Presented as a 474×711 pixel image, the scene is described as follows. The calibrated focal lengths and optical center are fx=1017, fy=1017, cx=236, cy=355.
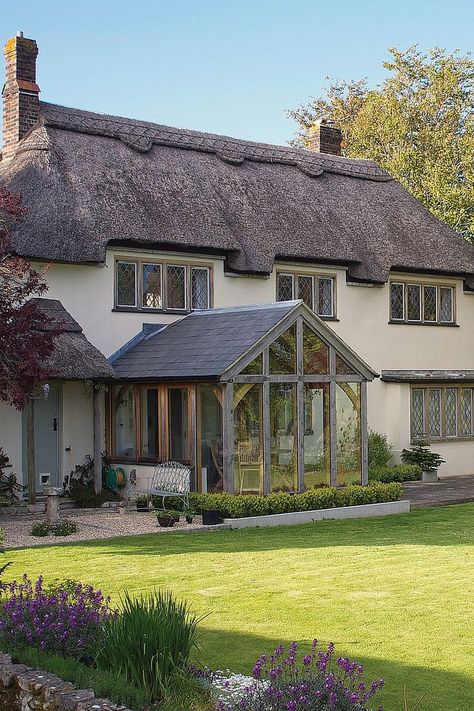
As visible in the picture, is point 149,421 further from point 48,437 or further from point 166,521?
point 166,521

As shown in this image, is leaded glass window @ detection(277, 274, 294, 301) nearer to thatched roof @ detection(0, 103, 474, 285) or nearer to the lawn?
thatched roof @ detection(0, 103, 474, 285)

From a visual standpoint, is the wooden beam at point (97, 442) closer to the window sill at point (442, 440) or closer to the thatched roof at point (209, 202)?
the thatched roof at point (209, 202)

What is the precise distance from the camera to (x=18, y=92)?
21.6 meters

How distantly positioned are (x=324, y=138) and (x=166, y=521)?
666 inches

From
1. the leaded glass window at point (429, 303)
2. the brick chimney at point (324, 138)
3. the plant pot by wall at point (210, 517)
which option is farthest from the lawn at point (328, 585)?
the brick chimney at point (324, 138)

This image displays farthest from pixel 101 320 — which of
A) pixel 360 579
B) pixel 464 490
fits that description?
pixel 360 579

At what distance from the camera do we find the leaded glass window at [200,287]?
70.8 ft

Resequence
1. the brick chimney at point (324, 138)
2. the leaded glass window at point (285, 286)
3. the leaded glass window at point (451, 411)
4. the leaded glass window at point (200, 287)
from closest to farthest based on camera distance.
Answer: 1. the leaded glass window at point (200, 287)
2. the leaded glass window at point (285, 286)
3. the leaded glass window at point (451, 411)
4. the brick chimney at point (324, 138)

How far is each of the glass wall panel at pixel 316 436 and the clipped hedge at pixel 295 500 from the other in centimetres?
29

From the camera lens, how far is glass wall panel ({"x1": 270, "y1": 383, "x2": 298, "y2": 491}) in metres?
17.3

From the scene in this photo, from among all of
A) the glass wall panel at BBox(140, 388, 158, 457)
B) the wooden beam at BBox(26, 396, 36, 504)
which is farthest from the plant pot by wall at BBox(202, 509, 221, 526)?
the wooden beam at BBox(26, 396, 36, 504)

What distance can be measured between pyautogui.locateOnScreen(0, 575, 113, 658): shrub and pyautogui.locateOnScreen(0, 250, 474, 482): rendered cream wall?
11706 mm

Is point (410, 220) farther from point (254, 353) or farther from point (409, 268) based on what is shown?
point (254, 353)

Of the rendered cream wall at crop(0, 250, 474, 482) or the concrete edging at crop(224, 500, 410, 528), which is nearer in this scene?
the concrete edging at crop(224, 500, 410, 528)
